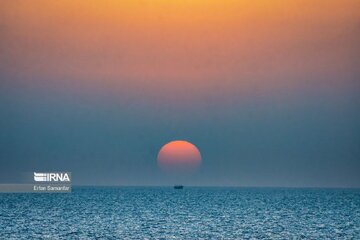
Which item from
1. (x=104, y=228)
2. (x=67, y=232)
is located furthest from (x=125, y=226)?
(x=67, y=232)

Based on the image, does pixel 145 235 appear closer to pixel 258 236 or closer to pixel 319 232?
pixel 258 236

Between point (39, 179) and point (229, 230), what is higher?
point (39, 179)

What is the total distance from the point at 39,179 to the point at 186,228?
168ft

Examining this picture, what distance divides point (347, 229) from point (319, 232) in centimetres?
645

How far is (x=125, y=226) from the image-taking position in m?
73.0

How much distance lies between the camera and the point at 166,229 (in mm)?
68812

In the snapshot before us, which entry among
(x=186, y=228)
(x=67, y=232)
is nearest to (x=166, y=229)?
(x=186, y=228)

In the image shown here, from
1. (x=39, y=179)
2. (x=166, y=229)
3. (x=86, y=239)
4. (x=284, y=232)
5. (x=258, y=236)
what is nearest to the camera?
(x=86, y=239)

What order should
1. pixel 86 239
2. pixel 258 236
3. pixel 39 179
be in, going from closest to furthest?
pixel 86 239, pixel 258 236, pixel 39 179

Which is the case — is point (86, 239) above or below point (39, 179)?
below

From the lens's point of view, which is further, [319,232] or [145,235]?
[319,232]

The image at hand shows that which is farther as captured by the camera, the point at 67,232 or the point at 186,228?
the point at 186,228

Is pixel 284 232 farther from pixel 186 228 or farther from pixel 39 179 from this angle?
pixel 39 179

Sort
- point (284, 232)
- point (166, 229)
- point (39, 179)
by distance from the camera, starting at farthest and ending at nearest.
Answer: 1. point (39, 179)
2. point (166, 229)
3. point (284, 232)
